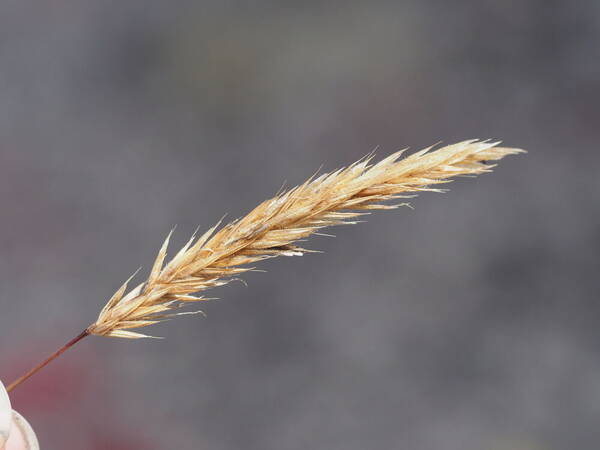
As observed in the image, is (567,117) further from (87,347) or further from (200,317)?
(87,347)

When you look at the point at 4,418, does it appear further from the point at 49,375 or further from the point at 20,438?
the point at 49,375

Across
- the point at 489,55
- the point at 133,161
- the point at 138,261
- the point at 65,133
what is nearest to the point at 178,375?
the point at 138,261

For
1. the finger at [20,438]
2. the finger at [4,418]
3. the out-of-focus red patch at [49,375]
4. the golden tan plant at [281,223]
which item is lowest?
the out-of-focus red patch at [49,375]

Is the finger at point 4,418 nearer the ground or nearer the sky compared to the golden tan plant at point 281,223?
nearer the ground

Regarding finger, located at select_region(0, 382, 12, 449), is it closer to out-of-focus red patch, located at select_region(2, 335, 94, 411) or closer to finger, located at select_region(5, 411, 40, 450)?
finger, located at select_region(5, 411, 40, 450)

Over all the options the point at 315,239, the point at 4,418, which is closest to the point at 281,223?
the point at 4,418

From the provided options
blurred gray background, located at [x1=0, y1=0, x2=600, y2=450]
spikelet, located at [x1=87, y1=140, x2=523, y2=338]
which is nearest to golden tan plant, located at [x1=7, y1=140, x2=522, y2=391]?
spikelet, located at [x1=87, y1=140, x2=523, y2=338]

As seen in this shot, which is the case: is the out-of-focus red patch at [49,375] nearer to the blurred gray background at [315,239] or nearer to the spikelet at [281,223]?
the blurred gray background at [315,239]

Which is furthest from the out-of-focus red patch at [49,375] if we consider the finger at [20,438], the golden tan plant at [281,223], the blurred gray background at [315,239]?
the golden tan plant at [281,223]
